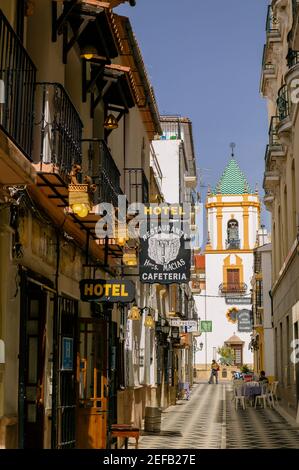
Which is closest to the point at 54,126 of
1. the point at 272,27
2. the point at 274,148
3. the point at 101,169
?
the point at 101,169

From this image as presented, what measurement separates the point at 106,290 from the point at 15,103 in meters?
4.40

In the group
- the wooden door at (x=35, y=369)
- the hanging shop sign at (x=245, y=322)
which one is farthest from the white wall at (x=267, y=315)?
the wooden door at (x=35, y=369)

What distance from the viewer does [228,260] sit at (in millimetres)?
69438

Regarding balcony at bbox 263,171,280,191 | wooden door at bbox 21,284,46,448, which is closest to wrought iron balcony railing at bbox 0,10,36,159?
wooden door at bbox 21,284,46,448

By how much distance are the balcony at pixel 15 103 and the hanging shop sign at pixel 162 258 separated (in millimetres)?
6813

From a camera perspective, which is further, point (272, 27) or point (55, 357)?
point (272, 27)

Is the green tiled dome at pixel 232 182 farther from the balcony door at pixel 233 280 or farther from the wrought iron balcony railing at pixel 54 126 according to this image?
the wrought iron balcony railing at pixel 54 126

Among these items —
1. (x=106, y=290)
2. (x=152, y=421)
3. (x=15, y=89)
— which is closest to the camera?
(x=15, y=89)

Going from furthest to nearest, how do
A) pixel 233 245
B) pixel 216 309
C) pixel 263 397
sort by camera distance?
1. pixel 233 245
2. pixel 216 309
3. pixel 263 397

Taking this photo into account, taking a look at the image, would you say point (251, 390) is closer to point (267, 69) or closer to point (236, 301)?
point (267, 69)

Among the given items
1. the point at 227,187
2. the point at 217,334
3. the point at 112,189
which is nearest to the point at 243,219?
the point at 227,187

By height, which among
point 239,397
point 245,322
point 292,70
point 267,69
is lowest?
point 239,397

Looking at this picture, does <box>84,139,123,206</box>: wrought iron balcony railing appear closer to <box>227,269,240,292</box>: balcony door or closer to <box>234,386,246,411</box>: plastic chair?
<box>234,386,246,411</box>: plastic chair

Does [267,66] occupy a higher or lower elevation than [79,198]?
higher
